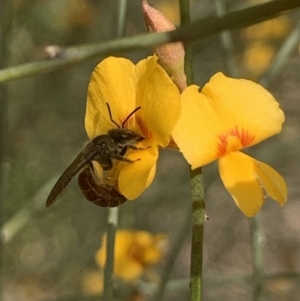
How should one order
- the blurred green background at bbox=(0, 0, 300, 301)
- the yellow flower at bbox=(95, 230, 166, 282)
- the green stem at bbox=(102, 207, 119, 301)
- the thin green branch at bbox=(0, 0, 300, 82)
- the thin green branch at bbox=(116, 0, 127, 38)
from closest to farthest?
the thin green branch at bbox=(0, 0, 300, 82) → the green stem at bbox=(102, 207, 119, 301) → the thin green branch at bbox=(116, 0, 127, 38) → the yellow flower at bbox=(95, 230, 166, 282) → the blurred green background at bbox=(0, 0, 300, 301)

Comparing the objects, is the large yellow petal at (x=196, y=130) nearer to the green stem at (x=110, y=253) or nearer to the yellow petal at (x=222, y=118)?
the yellow petal at (x=222, y=118)

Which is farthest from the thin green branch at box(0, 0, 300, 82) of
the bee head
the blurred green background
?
the blurred green background

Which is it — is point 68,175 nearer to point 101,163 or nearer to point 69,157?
point 101,163

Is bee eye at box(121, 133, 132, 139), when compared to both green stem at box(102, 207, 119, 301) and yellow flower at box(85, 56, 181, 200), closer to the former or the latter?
yellow flower at box(85, 56, 181, 200)

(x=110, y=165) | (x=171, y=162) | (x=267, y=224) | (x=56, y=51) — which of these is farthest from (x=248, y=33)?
(x=56, y=51)

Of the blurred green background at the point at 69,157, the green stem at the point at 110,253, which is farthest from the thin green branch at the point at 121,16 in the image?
the blurred green background at the point at 69,157

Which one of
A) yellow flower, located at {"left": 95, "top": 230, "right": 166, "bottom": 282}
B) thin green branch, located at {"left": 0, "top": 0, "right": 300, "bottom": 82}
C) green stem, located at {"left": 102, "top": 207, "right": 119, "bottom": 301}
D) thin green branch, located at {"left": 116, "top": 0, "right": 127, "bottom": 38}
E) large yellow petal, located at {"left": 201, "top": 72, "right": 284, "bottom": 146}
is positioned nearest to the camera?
thin green branch, located at {"left": 0, "top": 0, "right": 300, "bottom": 82}

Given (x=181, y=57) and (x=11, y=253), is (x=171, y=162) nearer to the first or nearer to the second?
(x=11, y=253)
